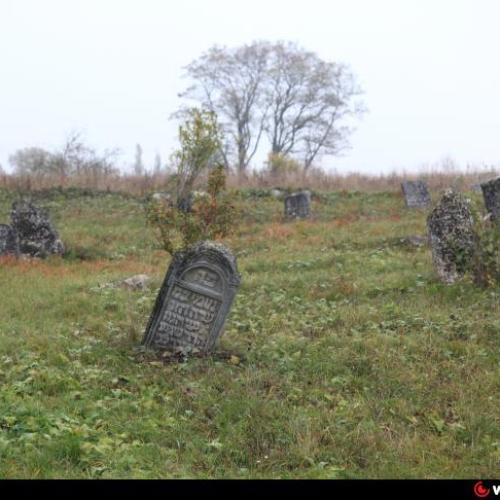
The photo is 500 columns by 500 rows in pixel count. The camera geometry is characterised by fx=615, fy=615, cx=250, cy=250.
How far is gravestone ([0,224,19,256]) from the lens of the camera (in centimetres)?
1559

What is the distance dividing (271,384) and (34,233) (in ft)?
37.6

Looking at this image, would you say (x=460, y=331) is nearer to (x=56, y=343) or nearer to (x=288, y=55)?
(x=56, y=343)

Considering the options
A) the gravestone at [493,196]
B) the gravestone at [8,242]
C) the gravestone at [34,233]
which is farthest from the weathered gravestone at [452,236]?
the gravestone at [8,242]

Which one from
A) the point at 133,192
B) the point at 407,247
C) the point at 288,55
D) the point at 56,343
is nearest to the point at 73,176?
the point at 133,192

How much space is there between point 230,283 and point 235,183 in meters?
21.9

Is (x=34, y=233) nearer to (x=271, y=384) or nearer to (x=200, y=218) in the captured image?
(x=200, y=218)

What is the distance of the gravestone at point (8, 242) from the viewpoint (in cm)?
1559

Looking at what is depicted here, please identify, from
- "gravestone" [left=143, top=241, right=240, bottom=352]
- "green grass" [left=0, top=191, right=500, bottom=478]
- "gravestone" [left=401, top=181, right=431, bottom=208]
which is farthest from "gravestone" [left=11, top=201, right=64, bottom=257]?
"gravestone" [left=401, top=181, right=431, bottom=208]

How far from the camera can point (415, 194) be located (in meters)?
23.1

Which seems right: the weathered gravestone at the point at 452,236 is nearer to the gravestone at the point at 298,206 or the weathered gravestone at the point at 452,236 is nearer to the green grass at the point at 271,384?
the green grass at the point at 271,384

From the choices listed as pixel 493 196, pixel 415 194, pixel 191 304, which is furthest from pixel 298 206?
pixel 191 304

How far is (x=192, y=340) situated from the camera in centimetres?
759
